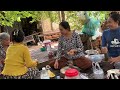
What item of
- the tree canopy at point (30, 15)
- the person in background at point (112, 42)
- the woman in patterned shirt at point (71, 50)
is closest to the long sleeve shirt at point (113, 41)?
the person in background at point (112, 42)

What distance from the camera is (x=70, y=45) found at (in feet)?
10.3

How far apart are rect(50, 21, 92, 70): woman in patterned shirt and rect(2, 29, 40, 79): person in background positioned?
0.73 m

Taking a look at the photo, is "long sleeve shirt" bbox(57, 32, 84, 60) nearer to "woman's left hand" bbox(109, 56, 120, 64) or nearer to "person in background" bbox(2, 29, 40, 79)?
"woman's left hand" bbox(109, 56, 120, 64)

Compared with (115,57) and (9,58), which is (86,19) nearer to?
(115,57)

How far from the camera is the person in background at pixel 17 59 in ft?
8.00

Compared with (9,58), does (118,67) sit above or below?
below

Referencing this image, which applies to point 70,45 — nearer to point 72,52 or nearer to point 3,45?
point 72,52

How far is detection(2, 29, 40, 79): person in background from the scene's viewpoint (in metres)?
2.44

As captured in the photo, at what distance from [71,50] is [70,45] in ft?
0.40

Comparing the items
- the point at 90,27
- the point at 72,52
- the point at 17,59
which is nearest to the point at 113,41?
the point at 72,52
